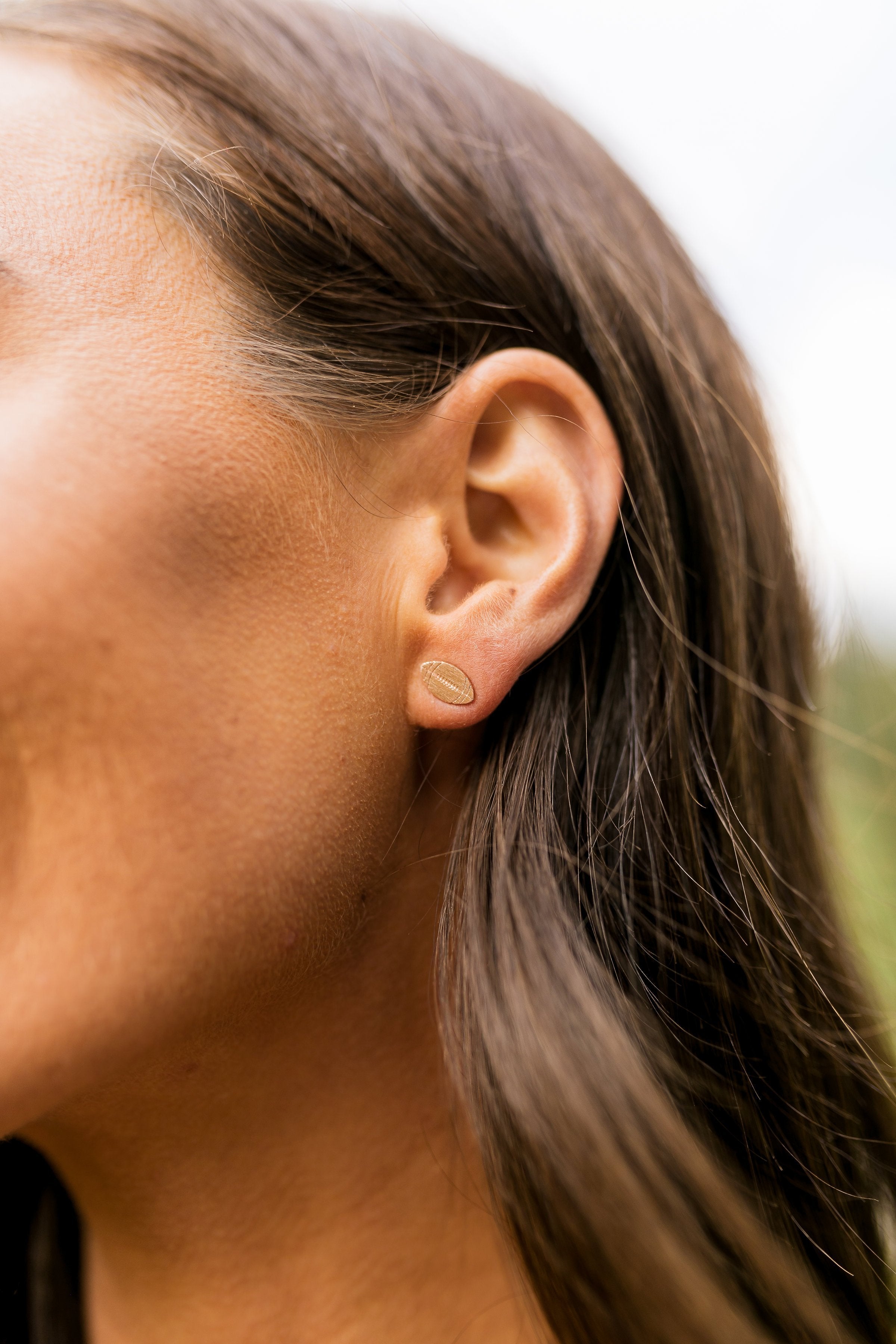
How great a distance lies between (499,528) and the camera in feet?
3.39

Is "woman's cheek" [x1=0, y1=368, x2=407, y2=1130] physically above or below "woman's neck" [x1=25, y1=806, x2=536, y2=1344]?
above

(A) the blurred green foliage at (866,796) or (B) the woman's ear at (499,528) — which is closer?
(B) the woman's ear at (499,528)

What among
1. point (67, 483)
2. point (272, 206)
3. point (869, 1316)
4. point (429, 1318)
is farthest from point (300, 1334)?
point (272, 206)

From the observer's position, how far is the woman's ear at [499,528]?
0.94m

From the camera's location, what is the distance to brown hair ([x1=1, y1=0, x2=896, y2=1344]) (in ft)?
2.83

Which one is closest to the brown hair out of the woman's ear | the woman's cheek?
the woman's ear

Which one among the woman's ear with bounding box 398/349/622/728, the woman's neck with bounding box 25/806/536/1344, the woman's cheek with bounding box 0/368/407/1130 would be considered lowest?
the woman's neck with bounding box 25/806/536/1344

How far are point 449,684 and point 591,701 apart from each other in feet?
0.65

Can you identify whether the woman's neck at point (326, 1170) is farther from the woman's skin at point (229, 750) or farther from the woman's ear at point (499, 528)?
the woman's ear at point (499, 528)

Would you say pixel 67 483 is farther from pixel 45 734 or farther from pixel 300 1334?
pixel 300 1334

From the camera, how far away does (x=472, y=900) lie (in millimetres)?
948

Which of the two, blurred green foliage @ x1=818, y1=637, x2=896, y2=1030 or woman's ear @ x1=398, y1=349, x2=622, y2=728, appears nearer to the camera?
woman's ear @ x1=398, y1=349, x2=622, y2=728

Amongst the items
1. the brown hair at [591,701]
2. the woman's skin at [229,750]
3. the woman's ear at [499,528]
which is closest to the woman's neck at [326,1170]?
the woman's skin at [229,750]

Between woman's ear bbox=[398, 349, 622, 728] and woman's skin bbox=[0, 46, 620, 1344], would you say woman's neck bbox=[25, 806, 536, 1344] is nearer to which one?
woman's skin bbox=[0, 46, 620, 1344]
